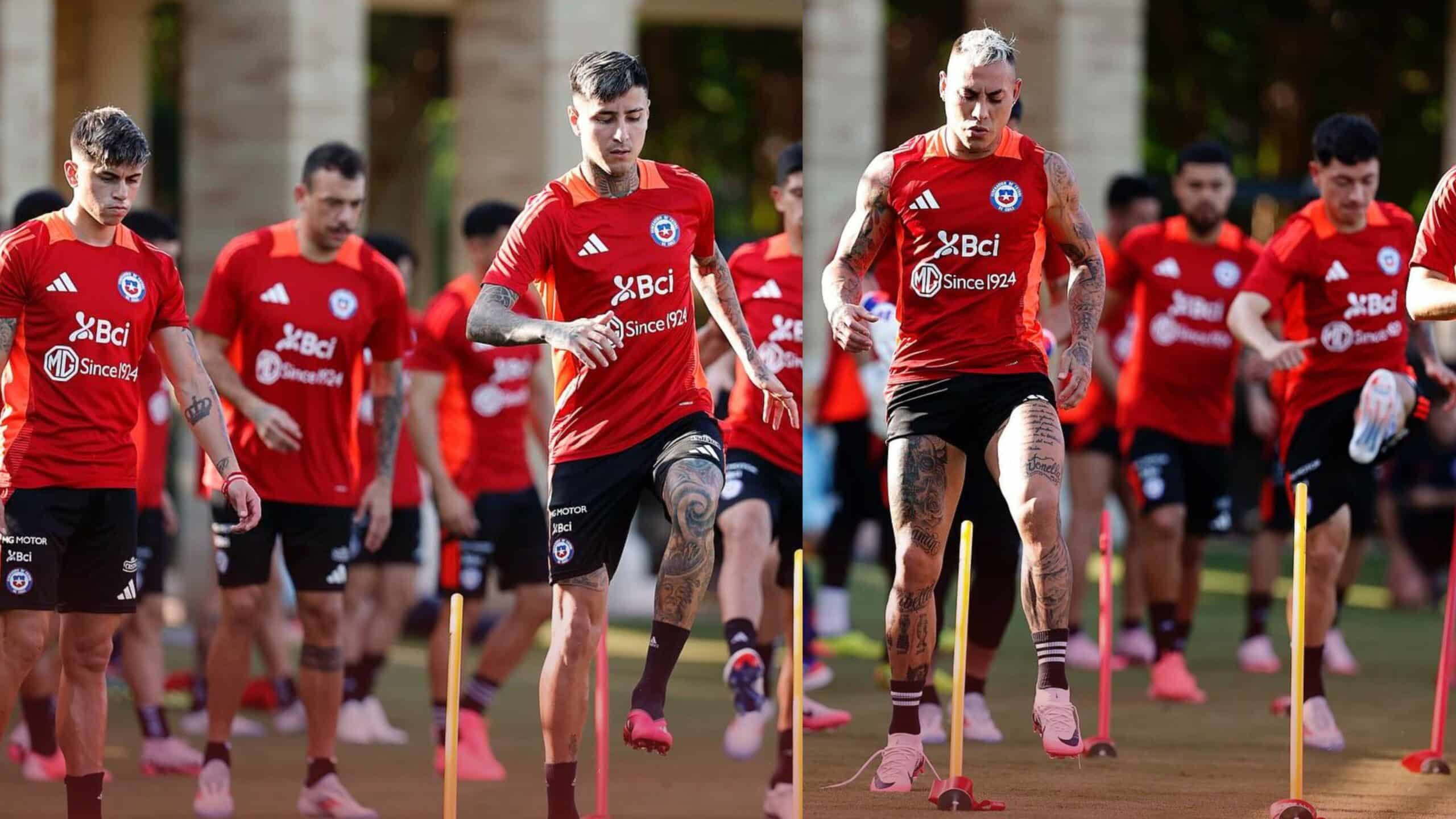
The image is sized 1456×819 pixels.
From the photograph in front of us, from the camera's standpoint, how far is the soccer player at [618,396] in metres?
6.45

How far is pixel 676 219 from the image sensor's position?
660cm

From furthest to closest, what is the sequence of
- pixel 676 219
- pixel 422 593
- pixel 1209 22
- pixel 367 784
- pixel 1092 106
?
pixel 1209 22 < pixel 1092 106 < pixel 422 593 < pixel 367 784 < pixel 676 219

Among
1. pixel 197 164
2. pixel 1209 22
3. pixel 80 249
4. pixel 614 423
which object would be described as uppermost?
pixel 1209 22

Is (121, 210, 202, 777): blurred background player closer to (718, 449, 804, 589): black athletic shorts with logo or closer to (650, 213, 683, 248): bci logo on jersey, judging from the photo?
(718, 449, 804, 589): black athletic shorts with logo

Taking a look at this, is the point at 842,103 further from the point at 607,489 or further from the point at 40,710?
the point at 607,489

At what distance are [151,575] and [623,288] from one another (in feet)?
13.3

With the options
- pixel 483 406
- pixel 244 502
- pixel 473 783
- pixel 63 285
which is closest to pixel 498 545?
pixel 483 406

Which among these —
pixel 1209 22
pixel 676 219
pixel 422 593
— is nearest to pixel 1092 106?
pixel 422 593

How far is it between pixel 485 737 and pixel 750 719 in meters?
1.30

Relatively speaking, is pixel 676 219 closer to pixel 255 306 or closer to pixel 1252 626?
pixel 255 306

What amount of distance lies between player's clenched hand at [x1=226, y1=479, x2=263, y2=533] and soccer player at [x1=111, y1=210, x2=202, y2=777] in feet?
6.51

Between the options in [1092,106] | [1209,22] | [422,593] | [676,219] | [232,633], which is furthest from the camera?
[1209,22]

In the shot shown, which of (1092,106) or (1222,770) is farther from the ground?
(1092,106)

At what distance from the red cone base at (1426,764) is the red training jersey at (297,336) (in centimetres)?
419
